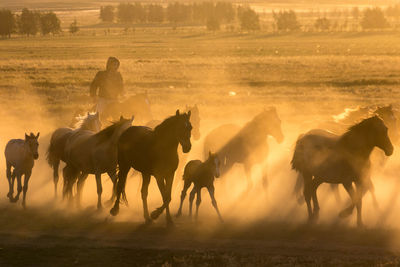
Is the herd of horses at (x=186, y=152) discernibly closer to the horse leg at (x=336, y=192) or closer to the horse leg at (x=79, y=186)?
the horse leg at (x=79, y=186)

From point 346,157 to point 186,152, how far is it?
288cm

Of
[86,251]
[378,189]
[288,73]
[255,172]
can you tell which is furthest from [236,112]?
[288,73]

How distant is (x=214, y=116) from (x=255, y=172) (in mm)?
11185

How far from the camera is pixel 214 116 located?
28922 millimetres

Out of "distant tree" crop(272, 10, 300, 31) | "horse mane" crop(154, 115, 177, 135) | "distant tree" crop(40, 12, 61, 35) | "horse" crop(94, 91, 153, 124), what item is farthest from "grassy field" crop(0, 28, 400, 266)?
"distant tree" crop(272, 10, 300, 31)

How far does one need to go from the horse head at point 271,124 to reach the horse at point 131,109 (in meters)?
4.11

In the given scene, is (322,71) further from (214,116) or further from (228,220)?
(228,220)

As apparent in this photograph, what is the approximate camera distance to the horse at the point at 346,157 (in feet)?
41.4

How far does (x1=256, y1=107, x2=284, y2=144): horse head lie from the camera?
1556 centimetres

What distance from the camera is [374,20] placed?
493 feet

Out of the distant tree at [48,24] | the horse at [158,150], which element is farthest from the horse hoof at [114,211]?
the distant tree at [48,24]

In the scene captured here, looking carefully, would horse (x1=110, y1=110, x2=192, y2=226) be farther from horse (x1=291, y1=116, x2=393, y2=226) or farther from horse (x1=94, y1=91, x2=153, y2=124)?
horse (x1=94, y1=91, x2=153, y2=124)

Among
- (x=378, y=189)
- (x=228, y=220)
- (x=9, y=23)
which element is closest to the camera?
(x=228, y=220)

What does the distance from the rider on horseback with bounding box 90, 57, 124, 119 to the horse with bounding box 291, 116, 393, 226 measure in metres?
6.94
